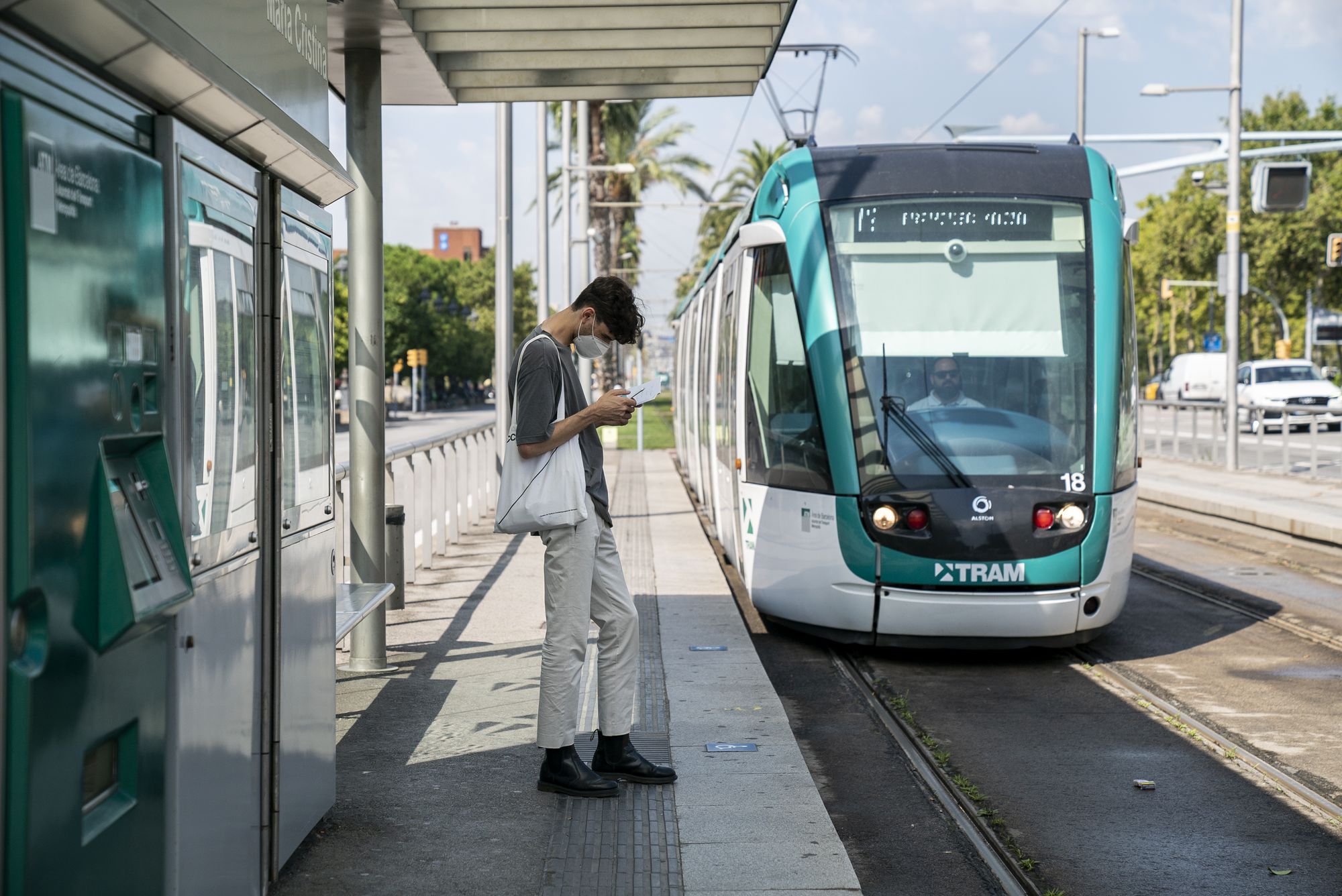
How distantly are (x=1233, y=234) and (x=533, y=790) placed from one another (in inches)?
794

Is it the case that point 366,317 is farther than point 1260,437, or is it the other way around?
point 1260,437

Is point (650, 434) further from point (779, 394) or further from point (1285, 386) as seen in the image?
point (779, 394)

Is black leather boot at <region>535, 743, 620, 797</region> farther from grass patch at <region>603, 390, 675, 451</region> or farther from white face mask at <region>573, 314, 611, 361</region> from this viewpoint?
grass patch at <region>603, 390, 675, 451</region>

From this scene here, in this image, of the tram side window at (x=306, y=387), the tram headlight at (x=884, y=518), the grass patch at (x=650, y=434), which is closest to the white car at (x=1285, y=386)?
the grass patch at (x=650, y=434)

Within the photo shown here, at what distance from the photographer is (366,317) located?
7.64m

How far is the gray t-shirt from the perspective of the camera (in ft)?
16.7

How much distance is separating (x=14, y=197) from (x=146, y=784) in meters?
1.32

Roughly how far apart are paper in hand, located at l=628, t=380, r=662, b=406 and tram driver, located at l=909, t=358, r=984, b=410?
10.9 feet

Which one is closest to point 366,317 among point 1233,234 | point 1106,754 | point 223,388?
point 223,388

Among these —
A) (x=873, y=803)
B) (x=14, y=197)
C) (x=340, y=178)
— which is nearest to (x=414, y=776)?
(x=873, y=803)

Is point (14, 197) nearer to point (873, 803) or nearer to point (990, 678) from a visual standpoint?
point (873, 803)

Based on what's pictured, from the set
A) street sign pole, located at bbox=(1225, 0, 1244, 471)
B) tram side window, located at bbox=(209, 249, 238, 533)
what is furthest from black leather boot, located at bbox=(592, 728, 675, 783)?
street sign pole, located at bbox=(1225, 0, 1244, 471)

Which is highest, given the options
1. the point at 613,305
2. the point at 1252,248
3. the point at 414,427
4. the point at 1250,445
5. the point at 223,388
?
the point at 1252,248

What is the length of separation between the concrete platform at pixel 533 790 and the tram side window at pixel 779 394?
3.38 ft
